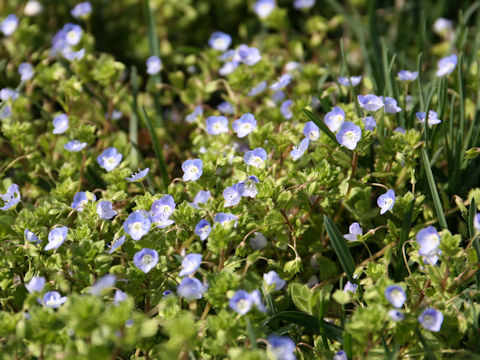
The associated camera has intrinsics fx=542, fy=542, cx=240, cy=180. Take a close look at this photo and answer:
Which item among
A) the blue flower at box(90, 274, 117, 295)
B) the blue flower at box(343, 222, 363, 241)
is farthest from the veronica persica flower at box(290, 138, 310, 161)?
the blue flower at box(90, 274, 117, 295)

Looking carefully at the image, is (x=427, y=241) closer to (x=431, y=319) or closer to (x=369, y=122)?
(x=431, y=319)

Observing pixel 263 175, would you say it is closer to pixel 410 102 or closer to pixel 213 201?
pixel 213 201

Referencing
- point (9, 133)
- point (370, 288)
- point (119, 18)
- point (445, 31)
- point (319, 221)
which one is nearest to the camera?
point (370, 288)

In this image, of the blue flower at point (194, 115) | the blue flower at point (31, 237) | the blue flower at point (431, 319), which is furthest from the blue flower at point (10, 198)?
the blue flower at point (431, 319)

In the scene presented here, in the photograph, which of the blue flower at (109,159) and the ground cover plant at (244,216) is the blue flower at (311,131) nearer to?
the ground cover plant at (244,216)

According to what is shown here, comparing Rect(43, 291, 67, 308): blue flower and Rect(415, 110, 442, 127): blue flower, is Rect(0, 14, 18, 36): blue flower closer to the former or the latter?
Rect(43, 291, 67, 308): blue flower

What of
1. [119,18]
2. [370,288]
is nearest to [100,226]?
[370,288]

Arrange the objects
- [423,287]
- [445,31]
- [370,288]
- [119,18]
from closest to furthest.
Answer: [370,288] < [423,287] < [445,31] < [119,18]
